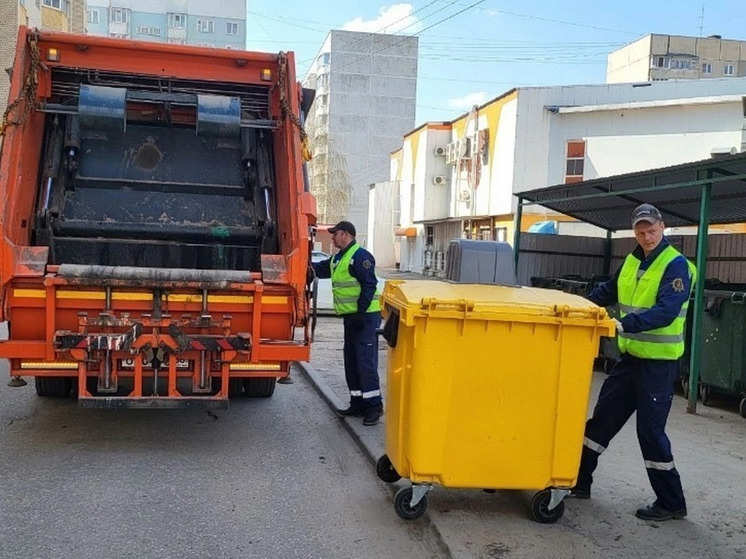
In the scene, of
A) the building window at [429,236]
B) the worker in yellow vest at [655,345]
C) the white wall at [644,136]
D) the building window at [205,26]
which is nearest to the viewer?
the worker in yellow vest at [655,345]

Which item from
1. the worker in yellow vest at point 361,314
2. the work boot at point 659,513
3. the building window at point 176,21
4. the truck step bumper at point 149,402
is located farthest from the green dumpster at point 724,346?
the building window at point 176,21

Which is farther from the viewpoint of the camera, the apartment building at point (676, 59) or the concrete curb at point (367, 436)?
the apartment building at point (676, 59)

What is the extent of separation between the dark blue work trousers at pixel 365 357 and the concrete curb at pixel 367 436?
0.78ft

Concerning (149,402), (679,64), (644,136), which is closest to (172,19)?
(679,64)

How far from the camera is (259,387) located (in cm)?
674

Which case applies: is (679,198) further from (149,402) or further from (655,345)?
(149,402)

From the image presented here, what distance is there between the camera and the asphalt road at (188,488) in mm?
3604

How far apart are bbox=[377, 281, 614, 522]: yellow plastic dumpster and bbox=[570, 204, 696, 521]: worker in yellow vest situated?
274 millimetres

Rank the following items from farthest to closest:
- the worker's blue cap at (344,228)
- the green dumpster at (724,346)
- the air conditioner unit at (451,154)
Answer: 1. the air conditioner unit at (451,154)
2. the green dumpster at (724,346)
3. the worker's blue cap at (344,228)

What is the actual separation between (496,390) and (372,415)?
2.25 meters

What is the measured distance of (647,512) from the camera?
13.0 ft

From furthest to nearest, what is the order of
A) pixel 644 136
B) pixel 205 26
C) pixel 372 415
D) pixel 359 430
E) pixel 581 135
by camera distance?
1. pixel 205 26
2. pixel 581 135
3. pixel 644 136
4. pixel 372 415
5. pixel 359 430

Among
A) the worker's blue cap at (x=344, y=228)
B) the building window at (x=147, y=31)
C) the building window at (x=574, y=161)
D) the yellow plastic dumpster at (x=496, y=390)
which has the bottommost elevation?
the yellow plastic dumpster at (x=496, y=390)

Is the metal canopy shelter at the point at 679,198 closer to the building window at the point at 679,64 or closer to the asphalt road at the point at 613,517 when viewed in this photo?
the asphalt road at the point at 613,517
